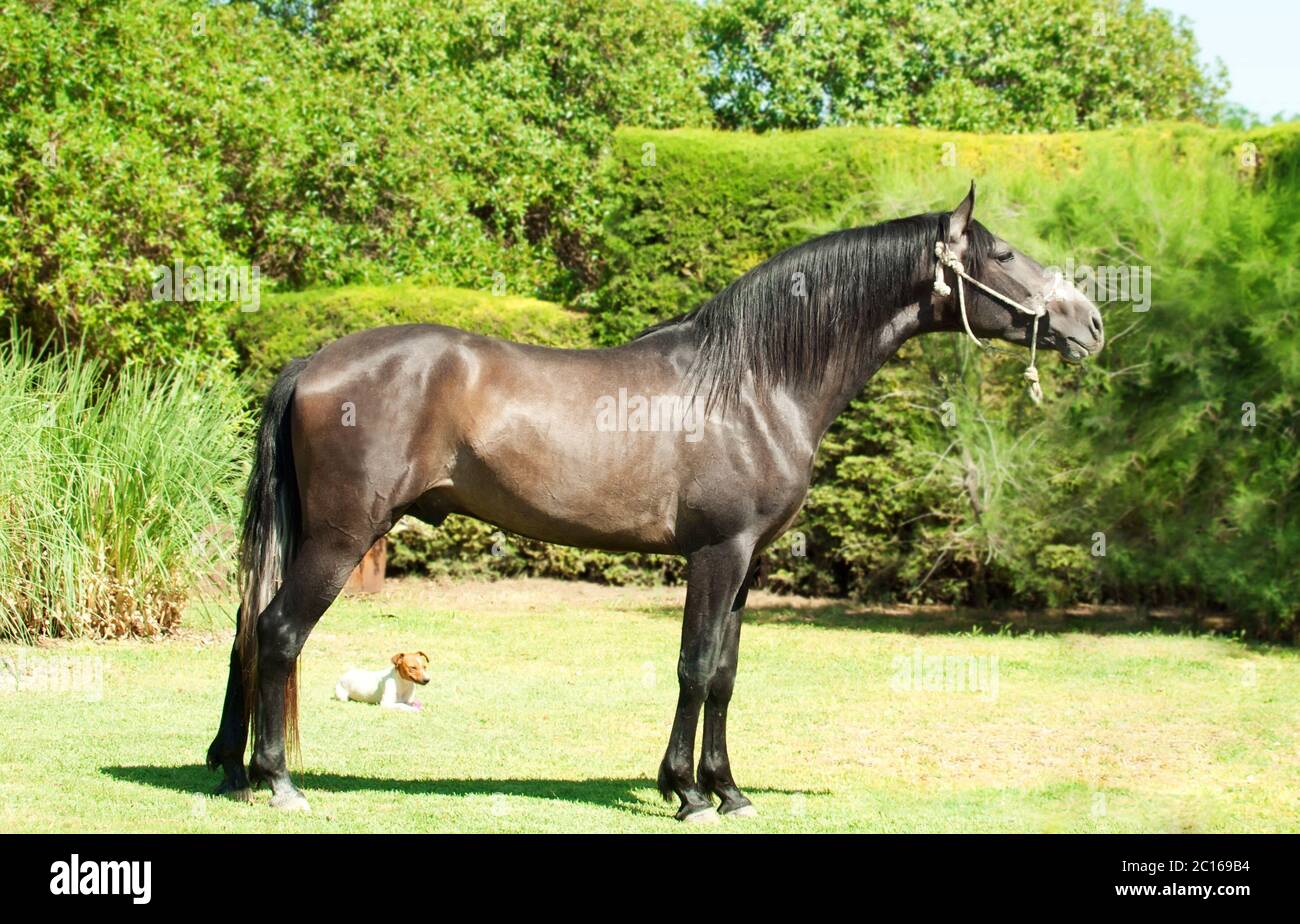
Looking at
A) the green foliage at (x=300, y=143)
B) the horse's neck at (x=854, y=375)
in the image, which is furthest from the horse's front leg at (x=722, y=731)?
the green foliage at (x=300, y=143)

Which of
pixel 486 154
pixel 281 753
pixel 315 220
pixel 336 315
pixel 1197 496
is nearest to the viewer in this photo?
pixel 281 753

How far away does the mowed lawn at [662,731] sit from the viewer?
5.30 m

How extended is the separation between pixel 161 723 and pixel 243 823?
7.36 feet

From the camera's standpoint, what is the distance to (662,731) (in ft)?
23.5

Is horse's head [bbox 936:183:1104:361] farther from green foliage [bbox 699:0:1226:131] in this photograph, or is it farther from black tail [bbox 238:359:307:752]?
green foliage [bbox 699:0:1226:131]

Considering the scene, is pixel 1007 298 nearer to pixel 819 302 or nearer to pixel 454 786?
pixel 819 302

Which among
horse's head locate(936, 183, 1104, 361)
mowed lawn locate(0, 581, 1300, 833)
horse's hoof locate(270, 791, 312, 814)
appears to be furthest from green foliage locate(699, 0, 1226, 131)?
horse's hoof locate(270, 791, 312, 814)

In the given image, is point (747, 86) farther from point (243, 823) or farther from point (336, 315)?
point (243, 823)

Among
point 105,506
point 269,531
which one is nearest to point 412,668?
point 269,531

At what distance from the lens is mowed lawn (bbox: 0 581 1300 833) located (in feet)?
17.4

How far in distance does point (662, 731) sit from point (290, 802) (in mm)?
2509

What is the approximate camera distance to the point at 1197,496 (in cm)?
1060

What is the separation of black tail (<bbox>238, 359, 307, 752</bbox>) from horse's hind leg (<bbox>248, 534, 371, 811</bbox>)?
0.30ft

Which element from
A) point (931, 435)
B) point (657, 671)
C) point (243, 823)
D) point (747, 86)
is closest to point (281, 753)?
point (243, 823)
